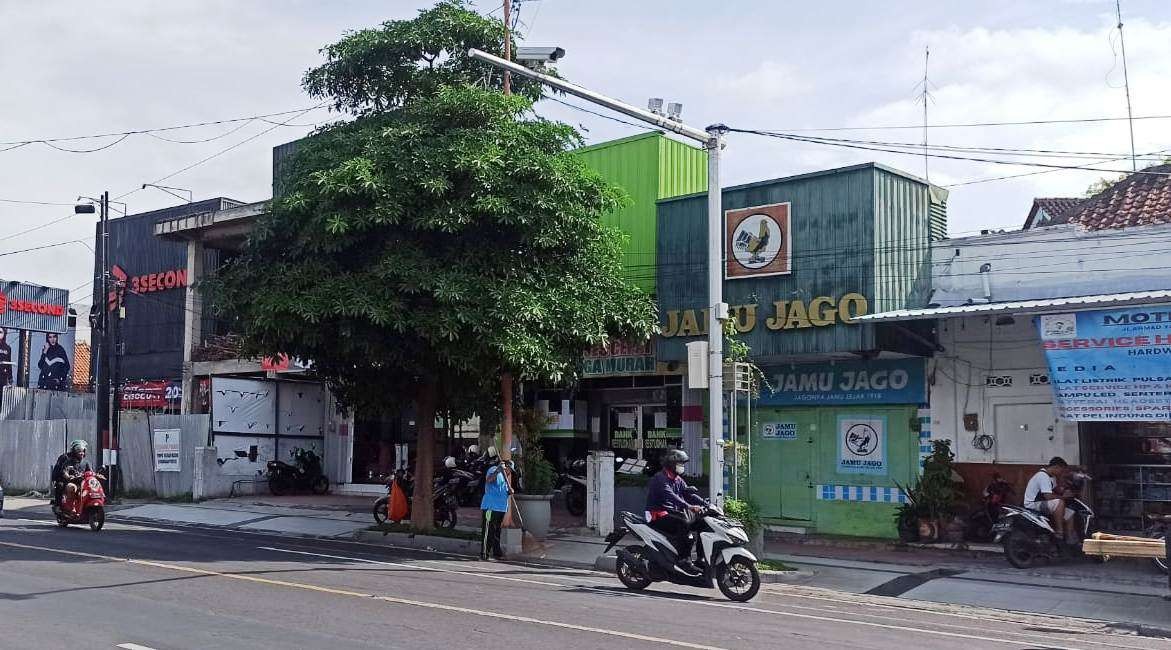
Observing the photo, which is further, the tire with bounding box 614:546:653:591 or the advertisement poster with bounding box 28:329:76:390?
the advertisement poster with bounding box 28:329:76:390

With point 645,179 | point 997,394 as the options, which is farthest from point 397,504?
point 997,394

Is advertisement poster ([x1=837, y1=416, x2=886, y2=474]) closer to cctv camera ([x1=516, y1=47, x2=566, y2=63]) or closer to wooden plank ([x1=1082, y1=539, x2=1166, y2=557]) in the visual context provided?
wooden plank ([x1=1082, y1=539, x2=1166, y2=557])

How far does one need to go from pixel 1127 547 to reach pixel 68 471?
18.1 meters

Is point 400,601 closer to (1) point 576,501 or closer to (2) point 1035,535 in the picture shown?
(2) point 1035,535

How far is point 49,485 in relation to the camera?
31547 mm

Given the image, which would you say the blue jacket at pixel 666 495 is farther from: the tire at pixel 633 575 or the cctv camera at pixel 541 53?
the cctv camera at pixel 541 53

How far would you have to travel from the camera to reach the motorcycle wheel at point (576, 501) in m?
22.7

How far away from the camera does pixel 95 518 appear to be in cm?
1972

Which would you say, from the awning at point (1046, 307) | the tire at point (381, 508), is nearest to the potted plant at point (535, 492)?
the tire at point (381, 508)

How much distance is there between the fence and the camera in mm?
34969

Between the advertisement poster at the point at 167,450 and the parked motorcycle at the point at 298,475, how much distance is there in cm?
242

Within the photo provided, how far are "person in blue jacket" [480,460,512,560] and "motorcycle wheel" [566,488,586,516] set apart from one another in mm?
5975

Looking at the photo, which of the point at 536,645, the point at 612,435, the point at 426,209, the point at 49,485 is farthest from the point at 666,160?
the point at 49,485

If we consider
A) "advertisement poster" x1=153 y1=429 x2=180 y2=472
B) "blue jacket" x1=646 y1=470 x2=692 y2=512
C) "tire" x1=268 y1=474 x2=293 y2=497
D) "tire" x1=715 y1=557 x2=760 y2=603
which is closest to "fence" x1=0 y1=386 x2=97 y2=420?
"advertisement poster" x1=153 y1=429 x2=180 y2=472
